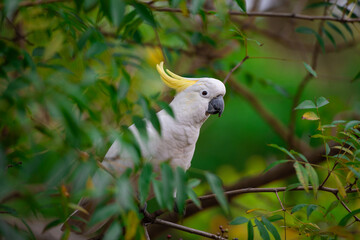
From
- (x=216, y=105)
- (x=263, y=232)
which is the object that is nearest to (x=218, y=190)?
(x=263, y=232)

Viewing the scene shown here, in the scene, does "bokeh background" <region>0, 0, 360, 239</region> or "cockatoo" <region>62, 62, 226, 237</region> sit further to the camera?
"cockatoo" <region>62, 62, 226, 237</region>

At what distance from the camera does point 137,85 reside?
3.61 ft

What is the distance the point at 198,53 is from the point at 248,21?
46cm

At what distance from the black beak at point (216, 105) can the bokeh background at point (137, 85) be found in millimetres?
173

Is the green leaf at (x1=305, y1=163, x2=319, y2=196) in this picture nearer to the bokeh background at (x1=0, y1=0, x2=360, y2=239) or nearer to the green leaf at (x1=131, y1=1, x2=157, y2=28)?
the bokeh background at (x1=0, y1=0, x2=360, y2=239)

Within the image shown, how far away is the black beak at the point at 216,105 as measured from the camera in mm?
1160

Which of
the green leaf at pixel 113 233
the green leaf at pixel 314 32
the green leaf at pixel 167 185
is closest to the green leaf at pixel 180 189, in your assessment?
the green leaf at pixel 167 185

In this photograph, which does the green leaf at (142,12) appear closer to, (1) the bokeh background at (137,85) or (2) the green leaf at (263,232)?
(1) the bokeh background at (137,85)

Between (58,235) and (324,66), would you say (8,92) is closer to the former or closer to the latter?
(58,235)

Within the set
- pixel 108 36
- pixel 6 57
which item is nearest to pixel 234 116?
pixel 108 36

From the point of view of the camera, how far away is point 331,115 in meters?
1.85

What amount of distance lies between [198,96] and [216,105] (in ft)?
0.21

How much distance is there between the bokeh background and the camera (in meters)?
0.63

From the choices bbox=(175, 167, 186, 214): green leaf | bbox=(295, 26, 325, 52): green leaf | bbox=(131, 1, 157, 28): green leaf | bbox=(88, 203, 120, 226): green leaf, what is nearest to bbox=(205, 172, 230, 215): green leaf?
bbox=(175, 167, 186, 214): green leaf
